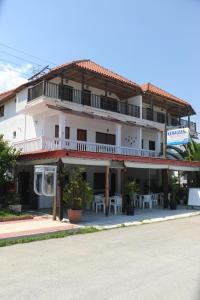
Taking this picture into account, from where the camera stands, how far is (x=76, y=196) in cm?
1473

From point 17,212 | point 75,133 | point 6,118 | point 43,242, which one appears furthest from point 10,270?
point 6,118

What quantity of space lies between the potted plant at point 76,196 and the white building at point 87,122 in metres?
1.32

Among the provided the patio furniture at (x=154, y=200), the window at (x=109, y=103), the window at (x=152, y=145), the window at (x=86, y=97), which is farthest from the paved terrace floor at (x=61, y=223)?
the window at (x=152, y=145)

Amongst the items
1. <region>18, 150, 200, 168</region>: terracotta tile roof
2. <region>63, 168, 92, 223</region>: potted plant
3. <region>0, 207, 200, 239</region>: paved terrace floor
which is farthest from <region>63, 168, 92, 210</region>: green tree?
<region>18, 150, 200, 168</region>: terracotta tile roof

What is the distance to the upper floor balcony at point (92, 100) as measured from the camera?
70.1ft

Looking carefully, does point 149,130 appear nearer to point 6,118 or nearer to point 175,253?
point 6,118


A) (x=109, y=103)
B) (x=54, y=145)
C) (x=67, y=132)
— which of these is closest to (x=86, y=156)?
(x=54, y=145)

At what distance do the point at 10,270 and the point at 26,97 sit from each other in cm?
1714

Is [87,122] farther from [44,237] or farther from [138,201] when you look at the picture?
[44,237]

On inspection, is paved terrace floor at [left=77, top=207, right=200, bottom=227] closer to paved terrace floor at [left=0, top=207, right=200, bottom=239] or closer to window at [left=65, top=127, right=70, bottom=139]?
paved terrace floor at [left=0, top=207, right=200, bottom=239]

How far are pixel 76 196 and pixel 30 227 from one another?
246 cm

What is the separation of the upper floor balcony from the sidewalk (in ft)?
28.5

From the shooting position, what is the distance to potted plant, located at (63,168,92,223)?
14609 mm

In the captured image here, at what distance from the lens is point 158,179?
28.8 m
